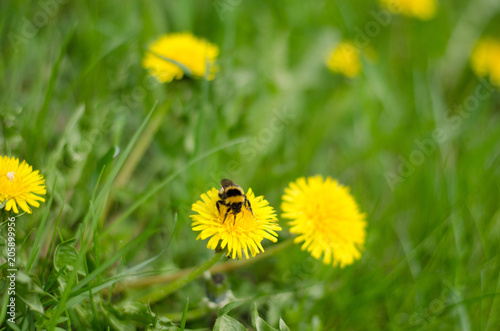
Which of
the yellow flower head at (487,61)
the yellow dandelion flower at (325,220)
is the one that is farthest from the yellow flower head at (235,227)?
the yellow flower head at (487,61)

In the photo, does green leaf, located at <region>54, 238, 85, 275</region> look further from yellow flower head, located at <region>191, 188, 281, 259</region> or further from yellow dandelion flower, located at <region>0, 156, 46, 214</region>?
yellow flower head, located at <region>191, 188, 281, 259</region>

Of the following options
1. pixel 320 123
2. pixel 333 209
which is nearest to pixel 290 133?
pixel 320 123

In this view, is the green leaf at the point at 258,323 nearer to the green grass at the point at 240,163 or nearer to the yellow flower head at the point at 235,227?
the green grass at the point at 240,163

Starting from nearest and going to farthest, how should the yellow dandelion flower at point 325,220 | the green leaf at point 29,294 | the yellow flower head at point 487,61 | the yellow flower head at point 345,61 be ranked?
the green leaf at point 29,294 → the yellow dandelion flower at point 325,220 → the yellow flower head at point 345,61 → the yellow flower head at point 487,61

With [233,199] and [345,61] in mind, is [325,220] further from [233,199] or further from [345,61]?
[345,61]

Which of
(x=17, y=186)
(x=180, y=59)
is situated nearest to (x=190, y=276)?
(x=17, y=186)

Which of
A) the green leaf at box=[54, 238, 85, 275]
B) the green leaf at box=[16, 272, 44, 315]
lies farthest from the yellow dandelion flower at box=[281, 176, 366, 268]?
the green leaf at box=[16, 272, 44, 315]
